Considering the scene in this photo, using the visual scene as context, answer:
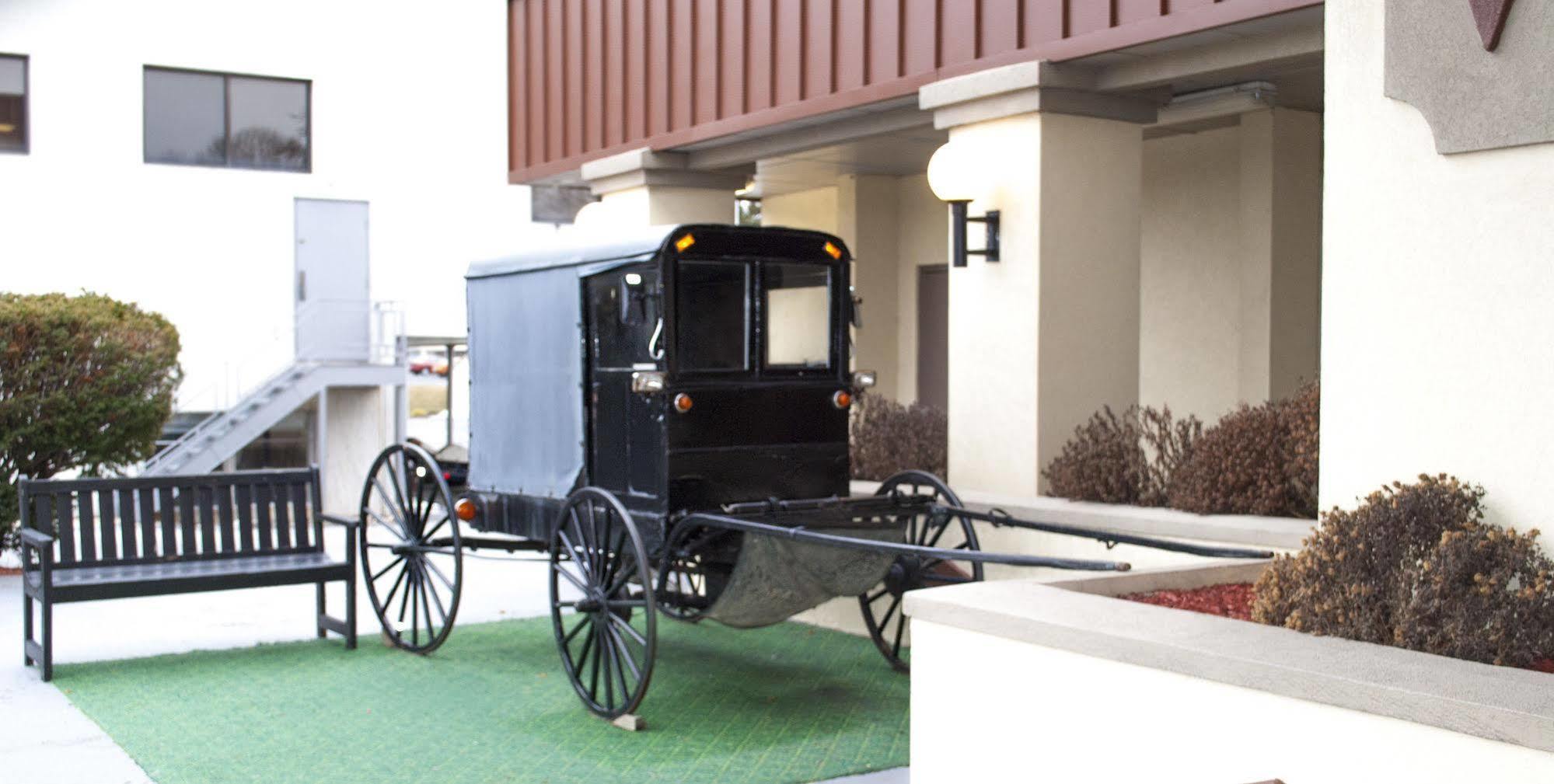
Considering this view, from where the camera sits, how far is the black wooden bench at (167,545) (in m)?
8.71

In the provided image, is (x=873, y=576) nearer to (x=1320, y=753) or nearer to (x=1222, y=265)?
(x=1320, y=753)

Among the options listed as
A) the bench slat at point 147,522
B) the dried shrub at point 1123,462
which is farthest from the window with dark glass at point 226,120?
the dried shrub at point 1123,462

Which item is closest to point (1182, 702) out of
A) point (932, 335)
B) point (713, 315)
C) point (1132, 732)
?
point (1132, 732)

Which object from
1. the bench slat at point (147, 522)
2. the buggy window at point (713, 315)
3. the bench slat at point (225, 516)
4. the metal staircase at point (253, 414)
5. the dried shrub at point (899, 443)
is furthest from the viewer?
the metal staircase at point (253, 414)

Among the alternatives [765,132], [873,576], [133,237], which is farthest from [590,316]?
[133,237]

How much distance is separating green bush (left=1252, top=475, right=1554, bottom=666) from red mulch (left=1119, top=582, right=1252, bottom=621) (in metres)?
0.50

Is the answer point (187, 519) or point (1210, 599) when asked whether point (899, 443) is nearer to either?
point (187, 519)

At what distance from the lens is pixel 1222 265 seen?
38.7ft

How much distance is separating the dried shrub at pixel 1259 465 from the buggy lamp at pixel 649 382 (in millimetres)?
2843

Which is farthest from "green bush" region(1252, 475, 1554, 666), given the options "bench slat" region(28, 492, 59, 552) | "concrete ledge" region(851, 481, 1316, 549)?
"bench slat" region(28, 492, 59, 552)

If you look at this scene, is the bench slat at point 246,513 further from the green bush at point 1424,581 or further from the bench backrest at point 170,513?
the green bush at point 1424,581

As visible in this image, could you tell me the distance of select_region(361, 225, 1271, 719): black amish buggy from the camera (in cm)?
772

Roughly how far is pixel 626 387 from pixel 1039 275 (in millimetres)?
2708

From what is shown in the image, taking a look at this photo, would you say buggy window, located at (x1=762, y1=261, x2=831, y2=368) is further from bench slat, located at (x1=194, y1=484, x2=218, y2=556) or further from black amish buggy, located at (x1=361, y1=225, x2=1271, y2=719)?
bench slat, located at (x1=194, y1=484, x2=218, y2=556)
